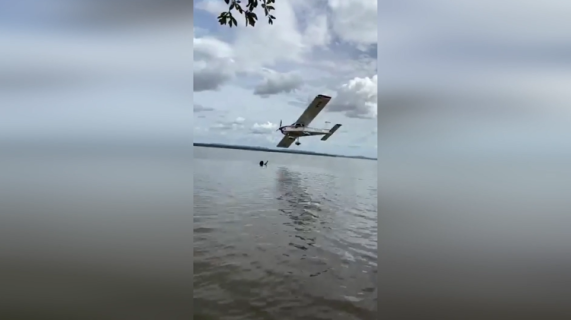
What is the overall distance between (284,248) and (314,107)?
116 centimetres

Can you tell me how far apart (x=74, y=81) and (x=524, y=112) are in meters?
0.84

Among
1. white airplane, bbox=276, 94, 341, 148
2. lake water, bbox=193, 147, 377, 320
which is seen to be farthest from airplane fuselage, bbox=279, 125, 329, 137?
lake water, bbox=193, 147, 377, 320

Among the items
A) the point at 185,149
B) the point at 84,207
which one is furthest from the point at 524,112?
the point at 84,207

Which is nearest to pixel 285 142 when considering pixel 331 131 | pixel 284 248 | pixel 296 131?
pixel 296 131

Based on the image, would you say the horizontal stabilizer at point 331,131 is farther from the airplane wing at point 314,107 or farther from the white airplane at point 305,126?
the airplane wing at point 314,107

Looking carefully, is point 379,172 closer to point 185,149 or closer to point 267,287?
point 185,149

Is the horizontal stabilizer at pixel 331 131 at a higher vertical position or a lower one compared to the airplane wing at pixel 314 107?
lower

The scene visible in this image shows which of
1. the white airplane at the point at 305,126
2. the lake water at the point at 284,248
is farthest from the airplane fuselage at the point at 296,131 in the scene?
the lake water at the point at 284,248

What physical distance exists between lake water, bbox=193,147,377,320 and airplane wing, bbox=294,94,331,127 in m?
0.37

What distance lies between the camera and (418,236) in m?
0.64

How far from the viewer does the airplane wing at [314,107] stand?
2.01m

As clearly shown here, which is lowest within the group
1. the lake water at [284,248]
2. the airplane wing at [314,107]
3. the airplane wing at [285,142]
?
the lake water at [284,248]

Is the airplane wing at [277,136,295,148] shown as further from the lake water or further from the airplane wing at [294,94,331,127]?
the lake water

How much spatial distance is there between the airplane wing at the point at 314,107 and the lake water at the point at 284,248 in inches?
14.7
